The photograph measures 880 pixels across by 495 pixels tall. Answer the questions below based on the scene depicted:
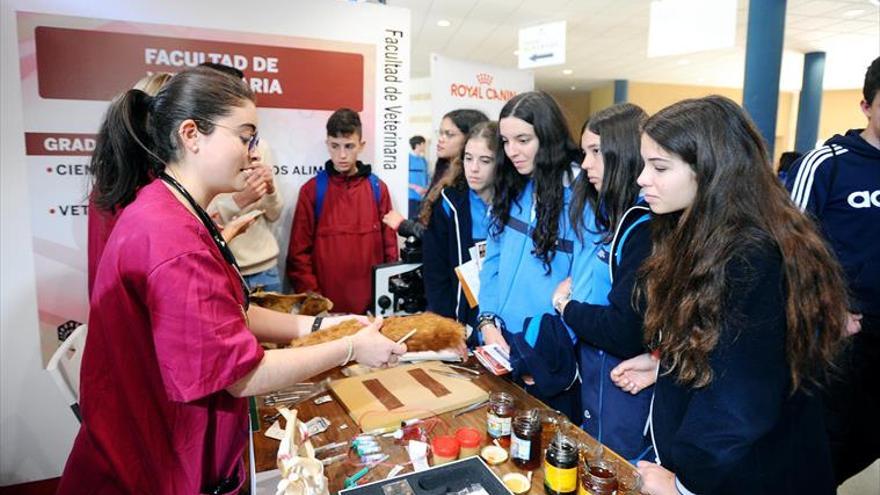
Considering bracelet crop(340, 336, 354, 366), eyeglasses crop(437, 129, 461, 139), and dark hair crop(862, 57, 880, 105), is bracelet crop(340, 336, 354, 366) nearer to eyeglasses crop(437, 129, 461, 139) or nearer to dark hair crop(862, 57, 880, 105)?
eyeglasses crop(437, 129, 461, 139)

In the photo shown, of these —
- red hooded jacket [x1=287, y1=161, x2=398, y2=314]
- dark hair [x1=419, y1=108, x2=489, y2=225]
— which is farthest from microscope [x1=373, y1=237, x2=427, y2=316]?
red hooded jacket [x1=287, y1=161, x2=398, y2=314]

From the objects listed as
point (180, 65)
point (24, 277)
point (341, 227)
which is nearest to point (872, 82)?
point (341, 227)

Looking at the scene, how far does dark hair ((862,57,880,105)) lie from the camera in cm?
→ 193

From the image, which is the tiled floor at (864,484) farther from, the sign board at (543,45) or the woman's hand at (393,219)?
the sign board at (543,45)

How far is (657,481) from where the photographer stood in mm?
1072

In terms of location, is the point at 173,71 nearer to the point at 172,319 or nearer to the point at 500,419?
the point at 172,319

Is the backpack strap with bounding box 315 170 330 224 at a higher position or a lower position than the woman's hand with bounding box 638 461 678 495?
higher

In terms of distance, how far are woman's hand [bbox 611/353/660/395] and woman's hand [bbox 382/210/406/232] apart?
1.74 meters

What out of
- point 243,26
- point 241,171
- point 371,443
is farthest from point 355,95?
point 371,443

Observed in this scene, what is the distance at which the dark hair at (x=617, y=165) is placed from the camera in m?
1.63

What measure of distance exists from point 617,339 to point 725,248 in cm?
51

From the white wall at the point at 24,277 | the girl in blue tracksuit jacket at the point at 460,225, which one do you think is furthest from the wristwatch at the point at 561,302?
the white wall at the point at 24,277

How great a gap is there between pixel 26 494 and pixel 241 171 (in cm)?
257

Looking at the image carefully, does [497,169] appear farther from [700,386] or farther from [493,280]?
[700,386]
